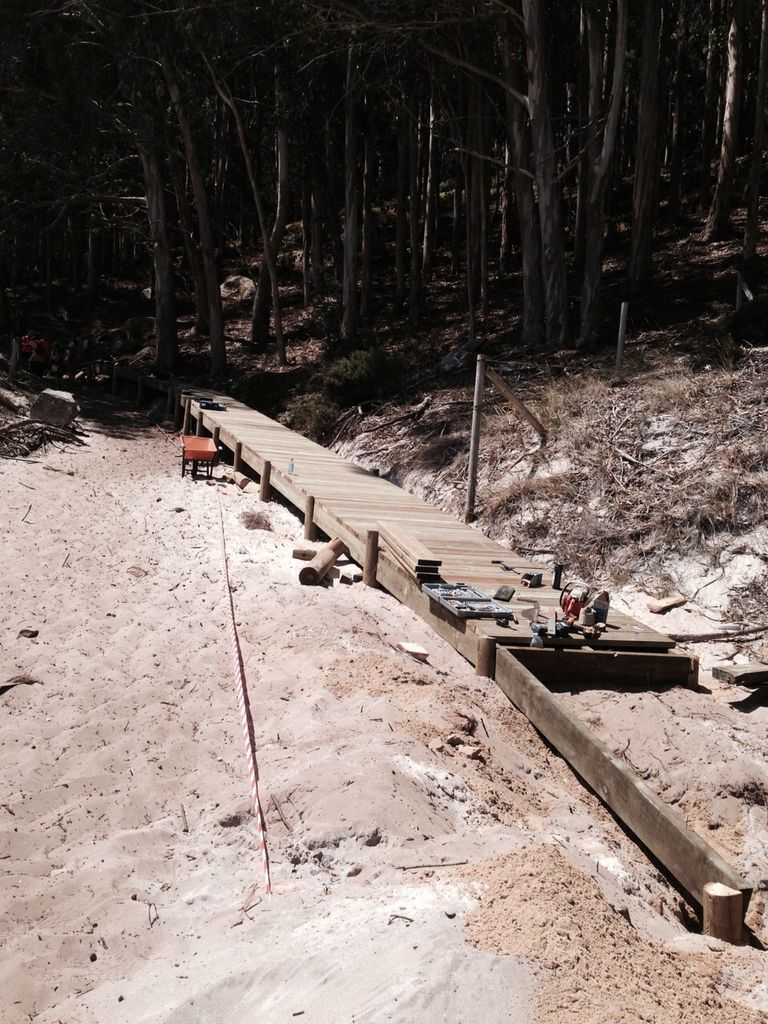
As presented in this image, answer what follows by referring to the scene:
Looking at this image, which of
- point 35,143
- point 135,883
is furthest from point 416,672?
point 35,143

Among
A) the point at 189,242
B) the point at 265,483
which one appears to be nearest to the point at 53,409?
the point at 265,483

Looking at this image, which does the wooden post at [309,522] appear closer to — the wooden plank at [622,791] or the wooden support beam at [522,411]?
the wooden support beam at [522,411]

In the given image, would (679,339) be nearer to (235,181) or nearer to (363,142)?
(363,142)

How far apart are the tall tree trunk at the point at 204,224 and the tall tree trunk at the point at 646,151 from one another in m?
10.4

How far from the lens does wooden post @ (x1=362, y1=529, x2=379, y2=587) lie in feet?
29.7

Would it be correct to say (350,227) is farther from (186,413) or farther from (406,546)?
(406,546)

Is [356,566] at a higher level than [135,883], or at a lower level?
lower

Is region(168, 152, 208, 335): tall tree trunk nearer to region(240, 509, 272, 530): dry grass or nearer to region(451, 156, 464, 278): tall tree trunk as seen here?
region(451, 156, 464, 278): tall tree trunk

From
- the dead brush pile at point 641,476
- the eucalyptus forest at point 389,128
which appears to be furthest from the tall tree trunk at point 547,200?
the dead brush pile at point 641,476

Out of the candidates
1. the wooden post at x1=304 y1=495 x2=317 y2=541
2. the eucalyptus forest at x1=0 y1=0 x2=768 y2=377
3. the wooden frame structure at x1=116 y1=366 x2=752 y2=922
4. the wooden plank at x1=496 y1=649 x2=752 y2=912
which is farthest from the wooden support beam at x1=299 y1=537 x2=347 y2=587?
the eucalyptus forest at x1=0 y1=0 x2=768 y2=377

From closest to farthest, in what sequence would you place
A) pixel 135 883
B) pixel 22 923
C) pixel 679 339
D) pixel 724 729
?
pixel 22 923 → pixel 135 883 → pixel 724 729 → pixel 679 339

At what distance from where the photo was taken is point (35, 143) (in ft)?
77.5

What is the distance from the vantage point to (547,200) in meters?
17.5

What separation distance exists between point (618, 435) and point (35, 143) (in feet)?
60.4
